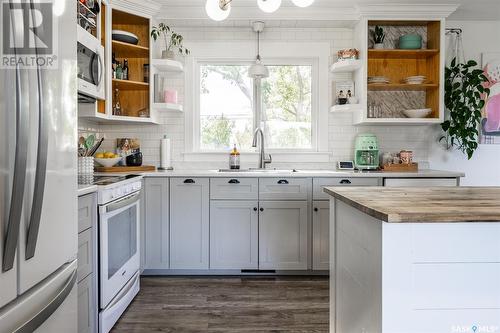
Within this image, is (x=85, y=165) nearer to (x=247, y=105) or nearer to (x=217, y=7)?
(x=217, y=7)

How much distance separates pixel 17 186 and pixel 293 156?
3.00 metres

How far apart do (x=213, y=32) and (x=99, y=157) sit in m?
1.72

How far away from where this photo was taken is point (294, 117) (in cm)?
379

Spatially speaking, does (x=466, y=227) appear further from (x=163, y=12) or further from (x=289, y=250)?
(x=163, y=12)

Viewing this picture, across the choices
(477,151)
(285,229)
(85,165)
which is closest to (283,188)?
(285,229)

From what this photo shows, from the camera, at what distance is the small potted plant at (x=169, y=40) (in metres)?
3.40

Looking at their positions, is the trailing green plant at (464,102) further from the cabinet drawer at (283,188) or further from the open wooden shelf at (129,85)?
the open wooden shelf at (129,85)

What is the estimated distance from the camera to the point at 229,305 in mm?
2576

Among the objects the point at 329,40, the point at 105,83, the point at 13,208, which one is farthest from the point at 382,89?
the point at 13,208

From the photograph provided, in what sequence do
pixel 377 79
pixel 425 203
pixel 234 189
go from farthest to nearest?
pixel 377 79 < pixel 234 189 < pixel 425 203

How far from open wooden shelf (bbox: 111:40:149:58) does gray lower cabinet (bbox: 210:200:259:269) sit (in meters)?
1.58

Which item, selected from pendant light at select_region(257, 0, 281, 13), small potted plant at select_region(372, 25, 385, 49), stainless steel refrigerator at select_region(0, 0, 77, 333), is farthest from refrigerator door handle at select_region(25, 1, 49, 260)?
small potted plant at select_region(372, 25, 385, 49)

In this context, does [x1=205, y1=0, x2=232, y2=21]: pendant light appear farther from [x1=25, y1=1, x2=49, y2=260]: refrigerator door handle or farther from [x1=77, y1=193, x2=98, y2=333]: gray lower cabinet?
[x1=77, y1=193, x2=98, y2=333]: gray lower cabinet

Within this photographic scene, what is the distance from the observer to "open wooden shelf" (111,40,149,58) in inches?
125
